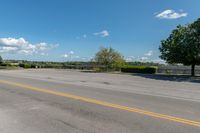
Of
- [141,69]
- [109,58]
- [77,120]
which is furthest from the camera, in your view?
[109,58]

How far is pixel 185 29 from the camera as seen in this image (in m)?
34.7

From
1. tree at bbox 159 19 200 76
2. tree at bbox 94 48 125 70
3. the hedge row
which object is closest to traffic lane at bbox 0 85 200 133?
tree at bbox 159 19 200 76

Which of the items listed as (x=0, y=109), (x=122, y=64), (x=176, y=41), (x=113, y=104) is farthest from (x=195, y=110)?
(x=122, y=64)

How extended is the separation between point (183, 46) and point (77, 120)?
28873mm

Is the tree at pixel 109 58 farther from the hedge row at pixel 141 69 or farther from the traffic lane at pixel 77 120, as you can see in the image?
the traffic lane at pixel 77 120

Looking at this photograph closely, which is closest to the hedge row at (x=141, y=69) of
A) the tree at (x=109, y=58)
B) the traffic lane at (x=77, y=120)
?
the tree at (x=109, y=58)

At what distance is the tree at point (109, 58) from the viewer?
50.3 meters

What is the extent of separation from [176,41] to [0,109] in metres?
29.4

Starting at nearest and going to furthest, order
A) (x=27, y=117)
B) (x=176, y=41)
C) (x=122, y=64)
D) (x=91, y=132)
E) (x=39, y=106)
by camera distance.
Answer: (x=91, y=132)
(x=27, y=117)
(x=39, y=106)
(x=176, y=41)
(x=122, y=64)

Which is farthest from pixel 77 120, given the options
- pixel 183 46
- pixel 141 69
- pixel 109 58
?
pixel 109 58

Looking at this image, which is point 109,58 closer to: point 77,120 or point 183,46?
point 183,46

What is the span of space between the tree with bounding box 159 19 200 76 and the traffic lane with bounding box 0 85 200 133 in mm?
26214

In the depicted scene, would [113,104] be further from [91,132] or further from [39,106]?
[91,132]

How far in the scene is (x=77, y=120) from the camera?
6.89 metres
